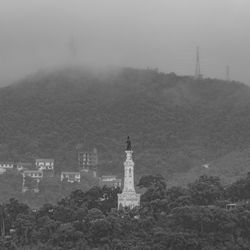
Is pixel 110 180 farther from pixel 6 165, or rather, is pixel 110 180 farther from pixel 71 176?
pixel 6 165

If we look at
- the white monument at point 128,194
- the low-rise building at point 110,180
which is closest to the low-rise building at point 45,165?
the low-rise building at point 110,180

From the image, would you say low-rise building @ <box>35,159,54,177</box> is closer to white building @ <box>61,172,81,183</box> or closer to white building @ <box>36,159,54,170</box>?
white building @ <box>36,159,54,170</box>

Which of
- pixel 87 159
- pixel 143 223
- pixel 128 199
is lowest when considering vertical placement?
pixel 143 223

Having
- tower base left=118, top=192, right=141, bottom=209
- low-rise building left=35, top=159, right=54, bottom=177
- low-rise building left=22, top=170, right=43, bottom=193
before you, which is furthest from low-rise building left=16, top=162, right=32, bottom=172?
tower base left=118, top=192, right=141, bottom=209

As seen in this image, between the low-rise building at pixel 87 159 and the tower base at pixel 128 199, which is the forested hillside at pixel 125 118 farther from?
the tower base at pixel 128 199

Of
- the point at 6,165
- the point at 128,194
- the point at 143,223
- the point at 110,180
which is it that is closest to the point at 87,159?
the point at 6,165

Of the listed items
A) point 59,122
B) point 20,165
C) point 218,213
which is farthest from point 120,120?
point 218,213
